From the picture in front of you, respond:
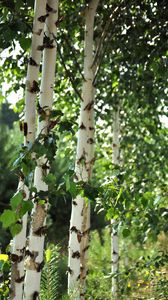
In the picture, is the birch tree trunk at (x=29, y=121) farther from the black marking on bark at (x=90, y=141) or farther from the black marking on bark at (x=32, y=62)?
the black marking on bark at (x=90, y=141)

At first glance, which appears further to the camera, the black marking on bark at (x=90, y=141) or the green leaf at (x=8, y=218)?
the black marking on bark at (x=90, y=141)

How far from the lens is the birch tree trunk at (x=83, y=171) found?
2.79 m

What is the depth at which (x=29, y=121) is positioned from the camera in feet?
6.57

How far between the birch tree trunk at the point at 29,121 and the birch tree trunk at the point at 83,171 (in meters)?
0.77

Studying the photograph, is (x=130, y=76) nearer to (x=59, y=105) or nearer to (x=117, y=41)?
(x=117, y=41)

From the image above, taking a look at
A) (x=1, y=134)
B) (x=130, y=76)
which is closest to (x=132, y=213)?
(x=130, y=76)

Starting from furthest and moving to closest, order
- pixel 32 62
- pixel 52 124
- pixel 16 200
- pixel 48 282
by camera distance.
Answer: pixel 48 282
pixel 32 62
pixel 52 124
pixel 16 200

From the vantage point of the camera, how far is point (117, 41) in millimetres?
3244

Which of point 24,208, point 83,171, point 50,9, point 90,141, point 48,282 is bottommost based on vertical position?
point 48,282

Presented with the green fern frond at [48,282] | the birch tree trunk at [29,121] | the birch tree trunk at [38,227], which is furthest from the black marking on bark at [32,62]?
the green fern frond at [48,282]

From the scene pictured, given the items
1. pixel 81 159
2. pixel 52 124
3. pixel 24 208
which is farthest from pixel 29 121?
pixel 81 159

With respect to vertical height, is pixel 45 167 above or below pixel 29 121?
below

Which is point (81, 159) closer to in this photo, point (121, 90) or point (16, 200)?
point (121, 90)

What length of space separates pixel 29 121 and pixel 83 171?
37.4 inches
